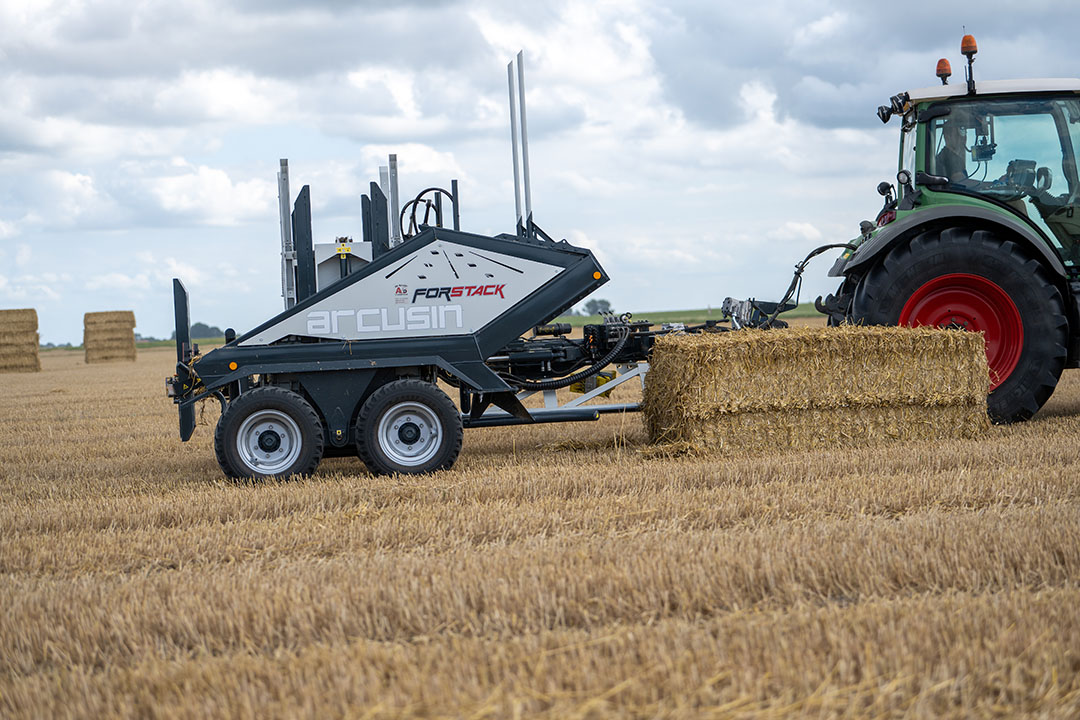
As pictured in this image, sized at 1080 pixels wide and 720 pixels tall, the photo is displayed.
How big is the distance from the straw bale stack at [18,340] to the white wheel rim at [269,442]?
22450mm

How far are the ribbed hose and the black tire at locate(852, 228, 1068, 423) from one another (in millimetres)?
1971

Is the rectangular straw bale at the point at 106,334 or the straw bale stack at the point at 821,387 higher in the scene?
the rectangular straw bale at the point at 106,334

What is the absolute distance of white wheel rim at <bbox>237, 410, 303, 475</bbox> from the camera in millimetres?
6594

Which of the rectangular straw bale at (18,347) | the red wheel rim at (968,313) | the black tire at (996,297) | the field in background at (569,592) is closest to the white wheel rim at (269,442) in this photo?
the field in background at (569,592)

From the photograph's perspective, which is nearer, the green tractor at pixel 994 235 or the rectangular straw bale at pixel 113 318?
the green tractor at pixel 994 235

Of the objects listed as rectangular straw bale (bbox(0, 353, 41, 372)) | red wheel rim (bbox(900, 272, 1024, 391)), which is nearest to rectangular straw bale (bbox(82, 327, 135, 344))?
rectangular straw bale (bbox(0, 353, 41, 372))

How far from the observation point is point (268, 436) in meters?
6.64

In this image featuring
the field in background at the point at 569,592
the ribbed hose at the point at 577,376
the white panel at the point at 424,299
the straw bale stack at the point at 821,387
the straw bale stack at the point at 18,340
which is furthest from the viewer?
the straw bale stack at the point at 18,340

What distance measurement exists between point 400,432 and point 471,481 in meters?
0.81

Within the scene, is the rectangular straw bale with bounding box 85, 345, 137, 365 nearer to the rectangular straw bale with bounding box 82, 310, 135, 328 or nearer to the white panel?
the rectangular straw bale with bounding box 82, 310, 135, 328

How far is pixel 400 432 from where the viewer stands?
6.74 metres

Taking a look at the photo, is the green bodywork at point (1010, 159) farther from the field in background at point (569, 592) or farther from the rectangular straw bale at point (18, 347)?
the rectangular straw bale at point (18, 347)

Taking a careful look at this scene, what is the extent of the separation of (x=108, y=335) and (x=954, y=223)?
90.0 ft

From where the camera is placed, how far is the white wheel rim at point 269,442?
659cm
